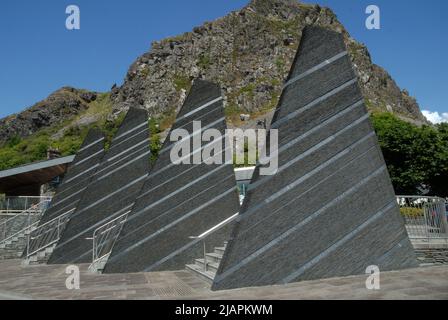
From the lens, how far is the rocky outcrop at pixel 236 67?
383 feet

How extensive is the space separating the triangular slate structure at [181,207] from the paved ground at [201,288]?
32.0 inches

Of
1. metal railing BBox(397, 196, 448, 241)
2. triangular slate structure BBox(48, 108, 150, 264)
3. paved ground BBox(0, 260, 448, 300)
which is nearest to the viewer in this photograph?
paved ground BBox(0, 260, 448, 300)

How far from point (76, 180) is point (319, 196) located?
39.7ft

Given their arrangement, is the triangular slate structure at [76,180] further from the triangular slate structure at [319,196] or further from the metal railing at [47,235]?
the triangular slate structure at [319,196]

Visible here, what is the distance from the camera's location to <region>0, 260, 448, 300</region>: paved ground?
5762 millimetres

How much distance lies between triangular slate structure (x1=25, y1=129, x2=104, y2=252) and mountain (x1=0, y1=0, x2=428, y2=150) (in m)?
88.1

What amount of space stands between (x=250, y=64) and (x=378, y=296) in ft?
406

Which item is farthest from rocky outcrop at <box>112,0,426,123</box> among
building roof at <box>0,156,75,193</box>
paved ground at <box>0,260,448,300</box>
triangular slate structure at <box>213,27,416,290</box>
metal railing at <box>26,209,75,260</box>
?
paved ground at <box>0,260,448,300</box>

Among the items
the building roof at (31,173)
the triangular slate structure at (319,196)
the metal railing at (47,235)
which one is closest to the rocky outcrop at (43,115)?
the building roof at (31,173)

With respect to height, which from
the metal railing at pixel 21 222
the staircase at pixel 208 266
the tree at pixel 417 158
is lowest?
the staircase at pixel 208 266

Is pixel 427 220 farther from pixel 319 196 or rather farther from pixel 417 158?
pixel 417 158

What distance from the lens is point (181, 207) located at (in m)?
10.5

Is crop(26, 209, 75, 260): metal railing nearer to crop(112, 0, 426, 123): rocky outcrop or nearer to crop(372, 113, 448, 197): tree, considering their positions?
crop(372, 113, 448, 197): tree
